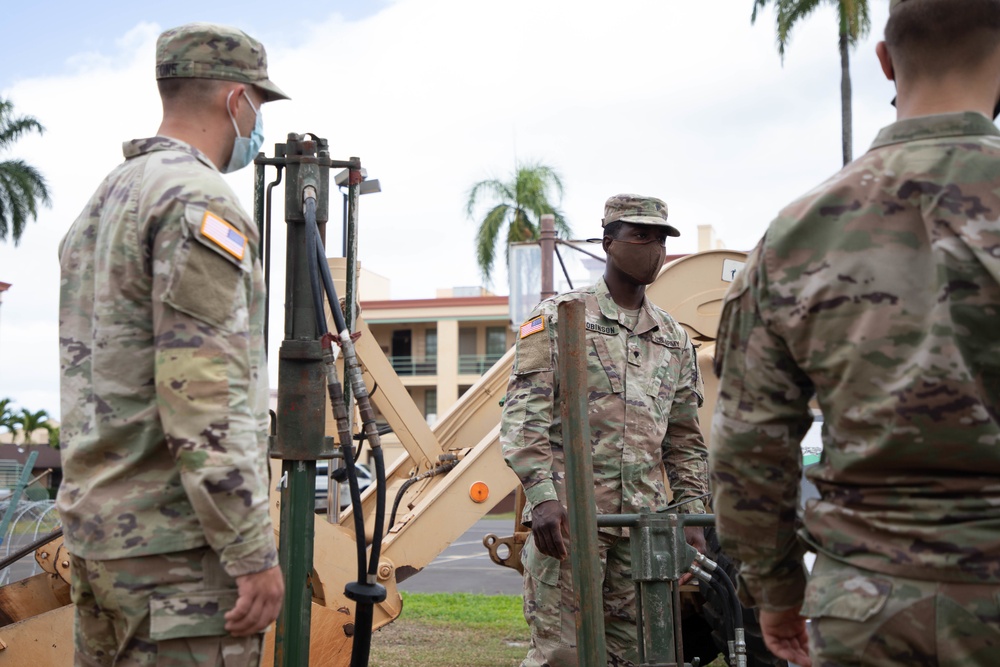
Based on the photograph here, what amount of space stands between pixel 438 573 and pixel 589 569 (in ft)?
40.9

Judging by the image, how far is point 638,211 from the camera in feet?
14.0

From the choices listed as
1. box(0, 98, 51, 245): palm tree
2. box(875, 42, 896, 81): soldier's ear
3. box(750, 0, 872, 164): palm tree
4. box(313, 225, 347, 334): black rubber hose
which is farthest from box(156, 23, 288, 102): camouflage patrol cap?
box(0, 98, 51, 245): palm tree

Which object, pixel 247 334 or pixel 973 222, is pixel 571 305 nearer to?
pixel 247 334

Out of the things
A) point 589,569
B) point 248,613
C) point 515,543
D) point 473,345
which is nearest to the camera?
point 248,613

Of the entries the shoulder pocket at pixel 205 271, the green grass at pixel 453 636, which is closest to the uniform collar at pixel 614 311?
the shoulder pocket at pixel 205 271

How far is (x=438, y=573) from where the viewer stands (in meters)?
15.1

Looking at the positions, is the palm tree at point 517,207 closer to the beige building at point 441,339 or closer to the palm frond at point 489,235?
the palm frond at point 489,235

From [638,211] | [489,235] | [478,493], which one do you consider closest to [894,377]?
[638,211]

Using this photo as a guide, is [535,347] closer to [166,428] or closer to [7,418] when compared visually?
[166,428]

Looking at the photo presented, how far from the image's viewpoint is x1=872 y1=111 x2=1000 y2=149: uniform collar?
1.95 m

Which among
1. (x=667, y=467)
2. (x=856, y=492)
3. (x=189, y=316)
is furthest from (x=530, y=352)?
(x=856, y=492)

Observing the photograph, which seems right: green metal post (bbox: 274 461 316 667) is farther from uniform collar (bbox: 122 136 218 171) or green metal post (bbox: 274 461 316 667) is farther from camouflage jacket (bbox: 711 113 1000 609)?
camouflage jacket (bbox: 711 113 1000 609)

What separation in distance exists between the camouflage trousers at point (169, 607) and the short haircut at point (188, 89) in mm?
1092

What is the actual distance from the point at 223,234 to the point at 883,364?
140 centimetres
